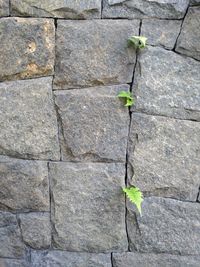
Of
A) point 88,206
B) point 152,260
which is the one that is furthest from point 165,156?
point 152,260

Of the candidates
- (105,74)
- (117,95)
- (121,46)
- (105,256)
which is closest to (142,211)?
(105,256)

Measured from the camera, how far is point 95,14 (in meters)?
2.25

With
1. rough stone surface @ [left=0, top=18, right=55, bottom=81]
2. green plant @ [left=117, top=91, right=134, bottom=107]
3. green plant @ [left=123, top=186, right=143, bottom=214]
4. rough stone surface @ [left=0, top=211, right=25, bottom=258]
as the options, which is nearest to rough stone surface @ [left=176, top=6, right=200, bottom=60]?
green plant @ [left=117, top=91, right=134, bottom=107]

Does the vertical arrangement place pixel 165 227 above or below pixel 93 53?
below

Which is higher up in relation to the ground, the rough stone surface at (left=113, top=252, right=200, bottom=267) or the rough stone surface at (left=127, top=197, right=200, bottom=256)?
the rough stone surface at (left=127, top=197, right=200, bottom=256)

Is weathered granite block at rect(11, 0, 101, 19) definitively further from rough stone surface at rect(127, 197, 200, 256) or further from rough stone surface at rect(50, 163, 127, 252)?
rough stone surface at rect(127, 197, 200, 256)

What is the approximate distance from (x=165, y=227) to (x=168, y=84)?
3.24 ft

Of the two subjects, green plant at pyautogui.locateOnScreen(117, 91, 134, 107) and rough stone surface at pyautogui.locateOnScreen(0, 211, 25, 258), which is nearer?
green plant at pyautogui.locateOnScreen(117, 91, 134, 107)

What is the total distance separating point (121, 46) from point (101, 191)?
38.7 inches

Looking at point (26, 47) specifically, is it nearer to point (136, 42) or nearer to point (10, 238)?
point (136, 42)

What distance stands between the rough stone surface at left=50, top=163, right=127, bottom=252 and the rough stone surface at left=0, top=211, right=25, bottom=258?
267 millimetres

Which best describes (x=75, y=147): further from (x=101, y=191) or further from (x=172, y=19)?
(x=172, y=19)

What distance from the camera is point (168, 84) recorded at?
2.29 metres

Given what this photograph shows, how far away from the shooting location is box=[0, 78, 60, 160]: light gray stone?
232cm
